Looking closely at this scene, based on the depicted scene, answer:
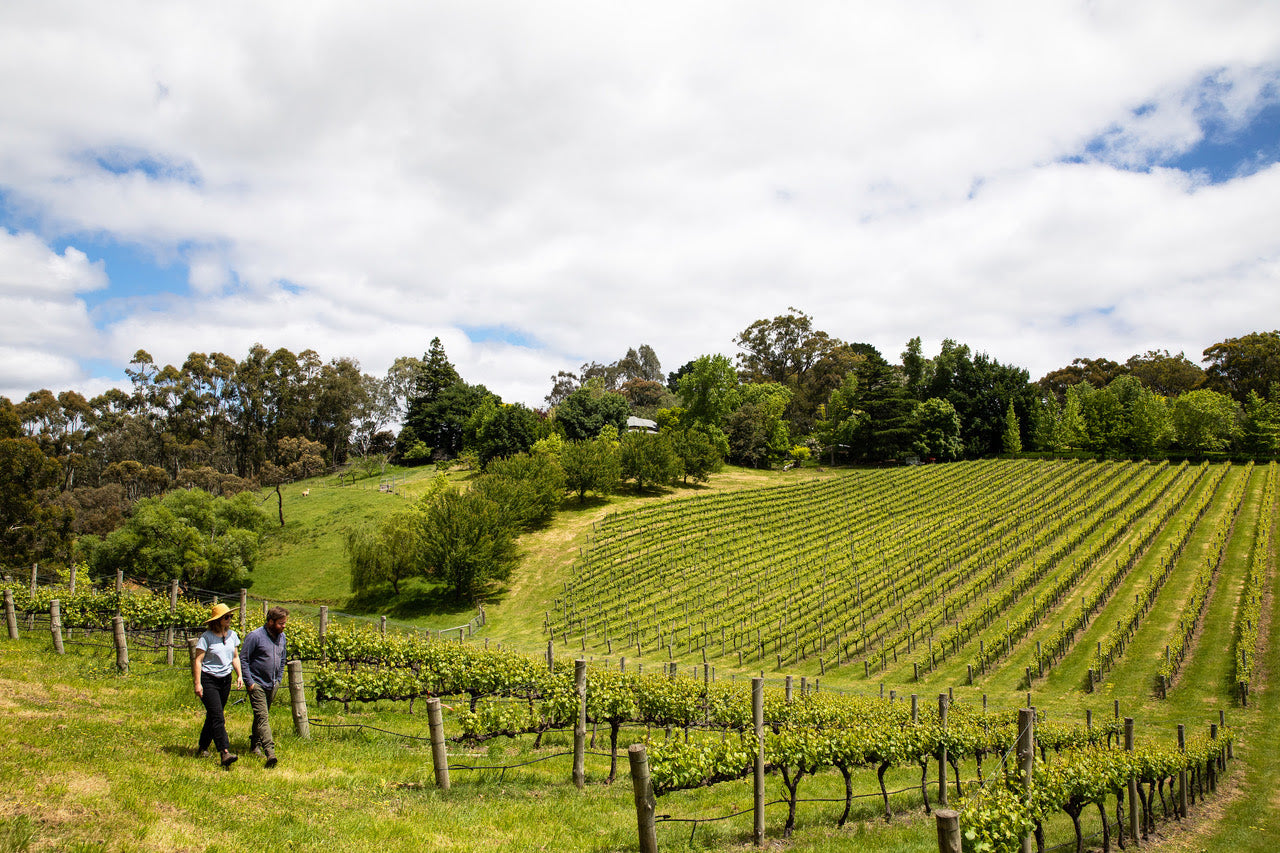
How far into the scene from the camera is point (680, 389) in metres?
77.7

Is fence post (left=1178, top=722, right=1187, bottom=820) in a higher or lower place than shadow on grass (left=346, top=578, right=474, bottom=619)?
higher

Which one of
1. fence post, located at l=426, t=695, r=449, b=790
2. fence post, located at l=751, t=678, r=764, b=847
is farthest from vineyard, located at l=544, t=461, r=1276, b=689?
fence post, located at l=426, t=695, r=449, b=790

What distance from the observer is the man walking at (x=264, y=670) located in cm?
773

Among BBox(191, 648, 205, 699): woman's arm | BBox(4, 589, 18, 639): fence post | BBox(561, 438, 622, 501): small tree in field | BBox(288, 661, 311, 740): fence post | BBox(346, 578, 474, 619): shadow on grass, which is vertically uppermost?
BBox(561, 438, 622, 501): small tree in field

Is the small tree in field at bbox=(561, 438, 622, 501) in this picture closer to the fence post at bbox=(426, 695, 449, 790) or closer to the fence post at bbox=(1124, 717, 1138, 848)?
the fence post at bbox=(1124, 717, 1138, 848)

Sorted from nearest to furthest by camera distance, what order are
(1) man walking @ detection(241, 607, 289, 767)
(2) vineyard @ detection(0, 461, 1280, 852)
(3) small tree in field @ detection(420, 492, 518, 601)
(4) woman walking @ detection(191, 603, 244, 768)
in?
(4) woman walking @ detection(191, 603, 244, 768)
(1) man walking @ detection(241, 607, 289, 767)
(2) vineyard @ detection(0, 461, 1280, 852)
(3) small tree in field @ detection(420, 492, 518, 601)

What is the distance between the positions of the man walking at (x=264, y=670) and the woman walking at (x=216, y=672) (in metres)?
0.18

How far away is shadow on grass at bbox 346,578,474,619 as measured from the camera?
38.5m

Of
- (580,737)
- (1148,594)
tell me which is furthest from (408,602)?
(1148,594)

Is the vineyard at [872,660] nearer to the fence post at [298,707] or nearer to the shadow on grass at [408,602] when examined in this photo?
the fence post at [298,707]

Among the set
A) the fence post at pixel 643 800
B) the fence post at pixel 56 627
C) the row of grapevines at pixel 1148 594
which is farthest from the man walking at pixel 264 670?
the row of grapevines at pixel 1148 594

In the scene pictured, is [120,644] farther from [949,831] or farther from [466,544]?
[466,544]

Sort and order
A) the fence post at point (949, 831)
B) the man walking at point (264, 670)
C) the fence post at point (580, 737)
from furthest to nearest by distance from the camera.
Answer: the fence post at point (580, 737) → the man walking at point (264, 670) → the fence post at point (949, 831)

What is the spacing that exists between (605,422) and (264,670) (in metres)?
63.9
